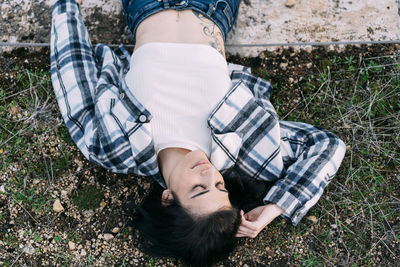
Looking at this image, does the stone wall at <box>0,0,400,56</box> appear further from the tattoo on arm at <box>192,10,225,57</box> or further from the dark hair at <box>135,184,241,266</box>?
the dark hair at <box>135,184,241,266</box>

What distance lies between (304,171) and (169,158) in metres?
0.83

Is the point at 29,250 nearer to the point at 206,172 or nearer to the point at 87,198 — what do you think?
the point at 87,198

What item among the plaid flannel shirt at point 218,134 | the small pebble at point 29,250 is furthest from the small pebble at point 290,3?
the small pebble at point 29,250

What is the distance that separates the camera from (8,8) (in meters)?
2.67

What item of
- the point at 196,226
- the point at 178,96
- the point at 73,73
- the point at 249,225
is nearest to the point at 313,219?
the point at 249,225

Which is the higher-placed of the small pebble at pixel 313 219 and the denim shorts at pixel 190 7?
the denim shorts at pixel 190 7

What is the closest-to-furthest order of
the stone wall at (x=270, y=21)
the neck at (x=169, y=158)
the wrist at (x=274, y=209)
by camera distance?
the neck at (x=169, y=158), the wrist at (x=274, y=209), the stone wall at (x=270, y=21)

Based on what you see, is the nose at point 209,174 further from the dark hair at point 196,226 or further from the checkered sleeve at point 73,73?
the checkered sleeve at point 73,73

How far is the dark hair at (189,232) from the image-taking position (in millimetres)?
1840

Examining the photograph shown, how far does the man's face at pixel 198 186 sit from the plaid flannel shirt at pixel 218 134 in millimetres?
182

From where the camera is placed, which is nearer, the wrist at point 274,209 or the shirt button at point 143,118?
the shirt button at point 143,118

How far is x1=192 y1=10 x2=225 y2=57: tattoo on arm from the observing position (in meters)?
2.21

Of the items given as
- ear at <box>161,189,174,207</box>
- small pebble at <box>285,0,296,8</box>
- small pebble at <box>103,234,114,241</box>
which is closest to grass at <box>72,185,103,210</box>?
small pebble at <box>103,234,114,241</box>

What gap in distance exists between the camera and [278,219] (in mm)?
2359
